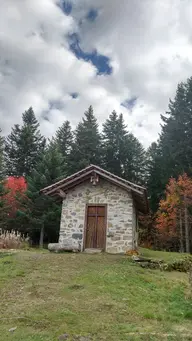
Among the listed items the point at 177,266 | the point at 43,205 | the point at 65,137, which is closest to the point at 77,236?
the point at 177,266

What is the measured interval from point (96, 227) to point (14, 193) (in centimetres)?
1520

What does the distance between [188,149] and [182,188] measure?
18.4 feet

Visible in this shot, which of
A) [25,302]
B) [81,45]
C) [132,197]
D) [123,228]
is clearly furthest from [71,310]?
[81,45]

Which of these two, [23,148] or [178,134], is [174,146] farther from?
[23,148]

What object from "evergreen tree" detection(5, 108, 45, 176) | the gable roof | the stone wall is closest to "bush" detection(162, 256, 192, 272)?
the stone wall

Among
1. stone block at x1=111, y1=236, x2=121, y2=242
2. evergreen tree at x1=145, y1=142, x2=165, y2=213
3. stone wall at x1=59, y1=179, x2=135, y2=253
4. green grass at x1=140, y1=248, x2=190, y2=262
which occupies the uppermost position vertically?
evergreen tree at x1=145, y1=142, x2=165, y2=213

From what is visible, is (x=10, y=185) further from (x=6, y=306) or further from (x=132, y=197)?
(x=6, y=306)

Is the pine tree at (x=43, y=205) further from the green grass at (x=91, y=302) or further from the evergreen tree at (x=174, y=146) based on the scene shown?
the green grass at (x=91, y=302)

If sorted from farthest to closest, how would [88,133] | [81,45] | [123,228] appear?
[88,133] < [81,45] < [123,228]

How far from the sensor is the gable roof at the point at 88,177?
1395 cm

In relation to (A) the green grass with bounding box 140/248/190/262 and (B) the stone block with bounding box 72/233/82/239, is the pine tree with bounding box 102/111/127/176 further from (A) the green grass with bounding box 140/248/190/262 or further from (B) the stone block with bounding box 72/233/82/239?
(B) the stone block with bounding box 72/233/82/239

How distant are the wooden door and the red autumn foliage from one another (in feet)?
37.7

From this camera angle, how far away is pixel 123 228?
13.9 m

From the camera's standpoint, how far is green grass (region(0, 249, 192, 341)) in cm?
476
